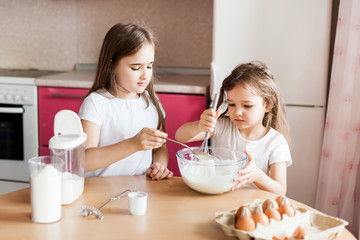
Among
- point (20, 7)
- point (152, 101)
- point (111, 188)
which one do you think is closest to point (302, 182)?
point (152, 101)

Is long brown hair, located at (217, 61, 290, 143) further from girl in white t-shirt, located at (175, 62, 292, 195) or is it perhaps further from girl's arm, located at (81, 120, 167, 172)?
girl's arm, located at (81, 120, 167, 172)

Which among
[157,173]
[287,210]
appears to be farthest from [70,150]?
[287,210]

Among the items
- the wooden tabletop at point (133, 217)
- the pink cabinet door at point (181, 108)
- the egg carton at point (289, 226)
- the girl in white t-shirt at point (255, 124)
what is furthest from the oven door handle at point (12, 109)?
the egg carton at point (289, 226)

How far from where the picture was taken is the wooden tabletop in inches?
41.8

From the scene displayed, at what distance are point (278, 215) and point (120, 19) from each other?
2.41m

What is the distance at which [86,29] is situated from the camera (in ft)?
10.8

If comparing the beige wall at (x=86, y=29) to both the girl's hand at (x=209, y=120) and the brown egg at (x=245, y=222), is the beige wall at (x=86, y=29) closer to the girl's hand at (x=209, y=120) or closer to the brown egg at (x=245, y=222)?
the girl's hand at (x=209, y=120)

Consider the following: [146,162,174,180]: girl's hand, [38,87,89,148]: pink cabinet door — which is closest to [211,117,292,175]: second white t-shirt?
[146,162,174,180]: girl's hand

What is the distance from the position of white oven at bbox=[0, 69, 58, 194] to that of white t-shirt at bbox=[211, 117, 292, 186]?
1431mm

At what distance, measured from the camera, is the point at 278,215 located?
107cm

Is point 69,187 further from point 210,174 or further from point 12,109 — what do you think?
point 12,109

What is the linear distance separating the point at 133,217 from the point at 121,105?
2.29ft

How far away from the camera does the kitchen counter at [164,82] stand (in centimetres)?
254

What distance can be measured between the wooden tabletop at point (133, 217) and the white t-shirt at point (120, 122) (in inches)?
13.0
